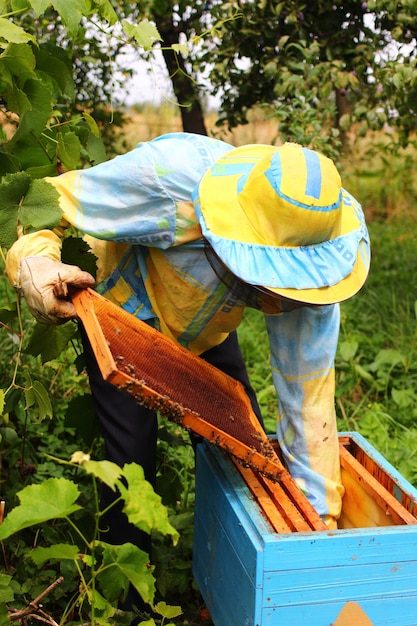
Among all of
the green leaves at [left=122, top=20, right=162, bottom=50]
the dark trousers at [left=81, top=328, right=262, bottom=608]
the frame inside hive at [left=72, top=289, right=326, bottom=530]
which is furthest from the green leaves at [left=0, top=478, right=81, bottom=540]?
the green leaves at [left=122, top=20, right=162, bottom=50]

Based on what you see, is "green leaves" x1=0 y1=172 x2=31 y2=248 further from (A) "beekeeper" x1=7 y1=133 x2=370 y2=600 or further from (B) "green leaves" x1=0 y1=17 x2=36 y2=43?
(B) "green leaves" x1=0 y1=17 x2=36 y2=43

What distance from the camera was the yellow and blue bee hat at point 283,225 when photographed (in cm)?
172

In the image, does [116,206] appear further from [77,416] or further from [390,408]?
[390,408]

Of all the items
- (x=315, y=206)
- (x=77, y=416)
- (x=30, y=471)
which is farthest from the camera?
(x=30, y=471)

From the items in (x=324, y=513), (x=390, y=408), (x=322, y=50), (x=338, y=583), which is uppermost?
(x=322, y=50)

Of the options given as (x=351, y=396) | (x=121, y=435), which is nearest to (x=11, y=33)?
(x=121, y=435)

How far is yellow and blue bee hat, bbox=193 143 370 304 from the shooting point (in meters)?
1.72

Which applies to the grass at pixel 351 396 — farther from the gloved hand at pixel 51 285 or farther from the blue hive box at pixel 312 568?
the blue hive box at pixel 312 568

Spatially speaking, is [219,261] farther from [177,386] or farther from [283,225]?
[177,386]

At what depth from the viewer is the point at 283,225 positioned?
1727 mm

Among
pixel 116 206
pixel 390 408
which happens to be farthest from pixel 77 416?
pixel 390 408

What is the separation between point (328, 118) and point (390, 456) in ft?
6.09

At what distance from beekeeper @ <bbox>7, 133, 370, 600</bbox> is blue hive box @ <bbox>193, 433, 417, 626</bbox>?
249 mm

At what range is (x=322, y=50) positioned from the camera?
4012 mm
